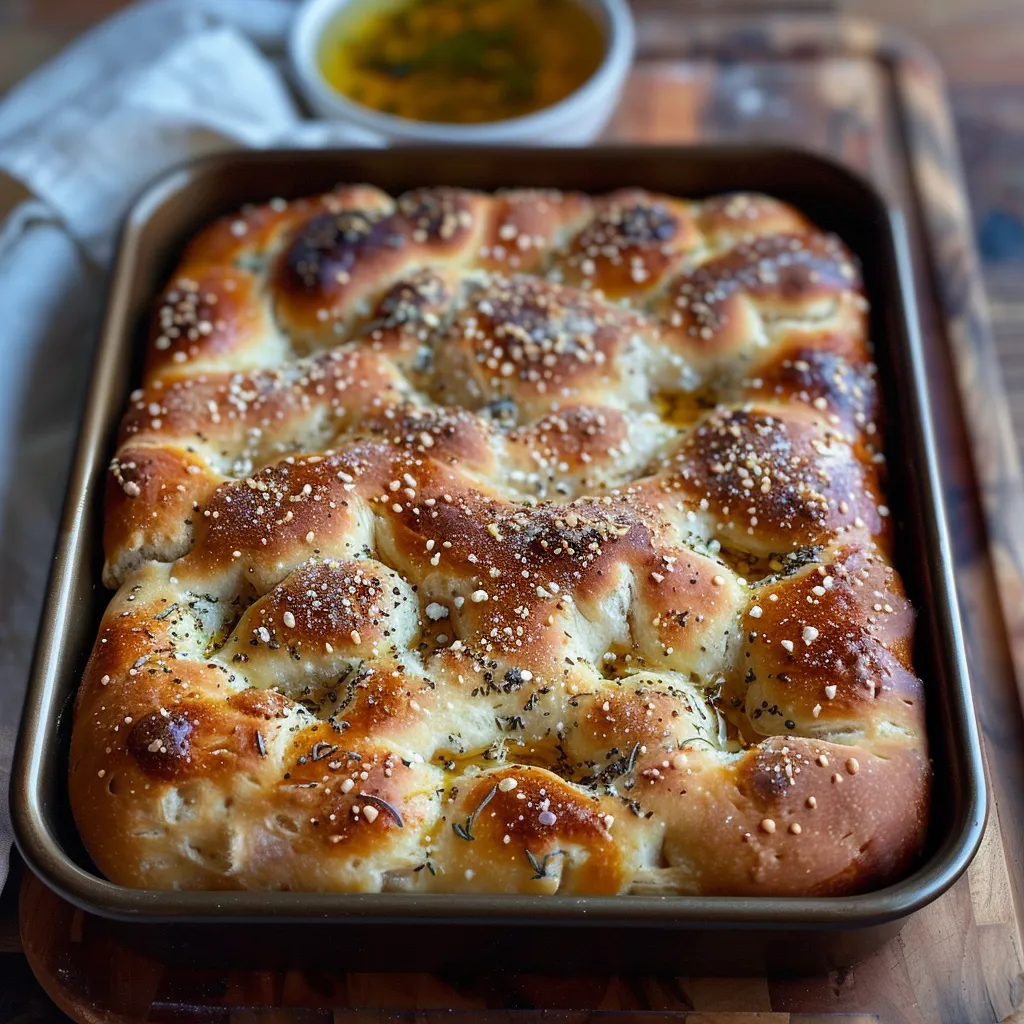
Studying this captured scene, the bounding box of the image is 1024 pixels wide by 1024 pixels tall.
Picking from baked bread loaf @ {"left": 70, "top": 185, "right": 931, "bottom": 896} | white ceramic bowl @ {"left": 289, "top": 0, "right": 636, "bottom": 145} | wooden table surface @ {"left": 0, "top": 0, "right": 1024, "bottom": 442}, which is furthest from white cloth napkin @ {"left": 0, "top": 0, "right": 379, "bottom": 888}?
baked bread loaf @ {"left": 70, "top": 185, "right": 931, "bottom": 896}

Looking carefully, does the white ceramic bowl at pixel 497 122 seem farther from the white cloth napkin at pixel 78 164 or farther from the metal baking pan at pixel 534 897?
the metal baking pan at pixel 534 897

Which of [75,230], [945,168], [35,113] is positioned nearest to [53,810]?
[75,230]

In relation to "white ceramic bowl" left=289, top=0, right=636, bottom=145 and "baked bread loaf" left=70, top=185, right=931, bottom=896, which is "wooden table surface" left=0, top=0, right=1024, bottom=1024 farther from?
"baked bread loaf" left=70, top=185, right=931, bottom=896

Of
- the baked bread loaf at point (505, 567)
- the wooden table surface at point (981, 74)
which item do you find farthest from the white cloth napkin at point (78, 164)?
the baked bread loaf at point (505, 567)

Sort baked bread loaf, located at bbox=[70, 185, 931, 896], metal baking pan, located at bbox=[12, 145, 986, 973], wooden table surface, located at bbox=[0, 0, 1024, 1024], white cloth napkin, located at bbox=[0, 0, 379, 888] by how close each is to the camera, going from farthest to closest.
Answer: wooden table surface, located at bbox=[0, 0, 1024, 1024], white cloth napkin, located at bbox=[0, 0, 379, 888], baked bread loaf, located at bbox=[70, 185, 931, 896], metal baking pan, located at bbox=[12, 145, 986, 973]

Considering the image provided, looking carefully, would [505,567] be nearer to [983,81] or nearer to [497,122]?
[497,122]

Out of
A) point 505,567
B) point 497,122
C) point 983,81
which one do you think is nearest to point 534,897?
point 505,567

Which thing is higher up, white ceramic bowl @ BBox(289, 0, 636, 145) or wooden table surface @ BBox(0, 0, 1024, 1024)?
white ceramic bowl @ BBox(289, 0, 636, 145)
